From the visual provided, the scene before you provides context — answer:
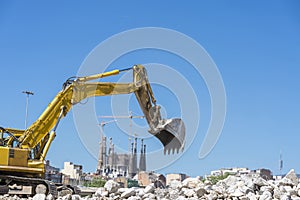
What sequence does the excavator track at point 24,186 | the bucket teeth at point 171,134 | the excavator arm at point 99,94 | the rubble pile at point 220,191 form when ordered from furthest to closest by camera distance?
1. the bucket teeth at point 171,134
2. the excavator arm at point 99,94
3. the excavator track at point 24,186
4. the rubble pile at point 220,191

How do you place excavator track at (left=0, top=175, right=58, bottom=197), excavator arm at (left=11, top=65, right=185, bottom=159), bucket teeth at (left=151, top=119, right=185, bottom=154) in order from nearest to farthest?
excavator track at (left=0, top=175, right=58, bottom=197) < excavator arm at (left=11, top=65, right=185, bottom=159) < bucket teeth at (left=151, top=119, right=185, bottom=154)

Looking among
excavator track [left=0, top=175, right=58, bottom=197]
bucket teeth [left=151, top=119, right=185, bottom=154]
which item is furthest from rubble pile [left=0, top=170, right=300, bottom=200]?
bucket teeth [left=151, top=119, right=185, bottom=154]

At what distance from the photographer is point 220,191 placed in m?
13.3

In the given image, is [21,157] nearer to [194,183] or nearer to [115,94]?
[115,94]

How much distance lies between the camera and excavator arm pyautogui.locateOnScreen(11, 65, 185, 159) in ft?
63.9

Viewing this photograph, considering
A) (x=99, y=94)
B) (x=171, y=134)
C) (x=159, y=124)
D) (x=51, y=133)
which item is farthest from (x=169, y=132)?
(x=51, y=133)

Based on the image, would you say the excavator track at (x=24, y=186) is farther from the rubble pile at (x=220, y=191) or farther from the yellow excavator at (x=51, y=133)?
the rubble pile at (x=220, y=191)

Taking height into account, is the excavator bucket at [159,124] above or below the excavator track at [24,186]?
above

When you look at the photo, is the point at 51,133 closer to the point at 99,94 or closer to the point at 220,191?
the point at 99,94

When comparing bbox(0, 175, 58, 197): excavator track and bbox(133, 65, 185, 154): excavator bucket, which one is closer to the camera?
bbox(0, 175, 58, 197): excavator track

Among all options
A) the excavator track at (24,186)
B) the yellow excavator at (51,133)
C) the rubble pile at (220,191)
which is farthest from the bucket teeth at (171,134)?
the rubble pile at (220,191)

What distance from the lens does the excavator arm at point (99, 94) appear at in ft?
63.9

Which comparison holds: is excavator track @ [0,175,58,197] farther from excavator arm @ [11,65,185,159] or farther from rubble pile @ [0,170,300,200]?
rubble pile @ [0,170,300,200]

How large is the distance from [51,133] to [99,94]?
2.57 m
